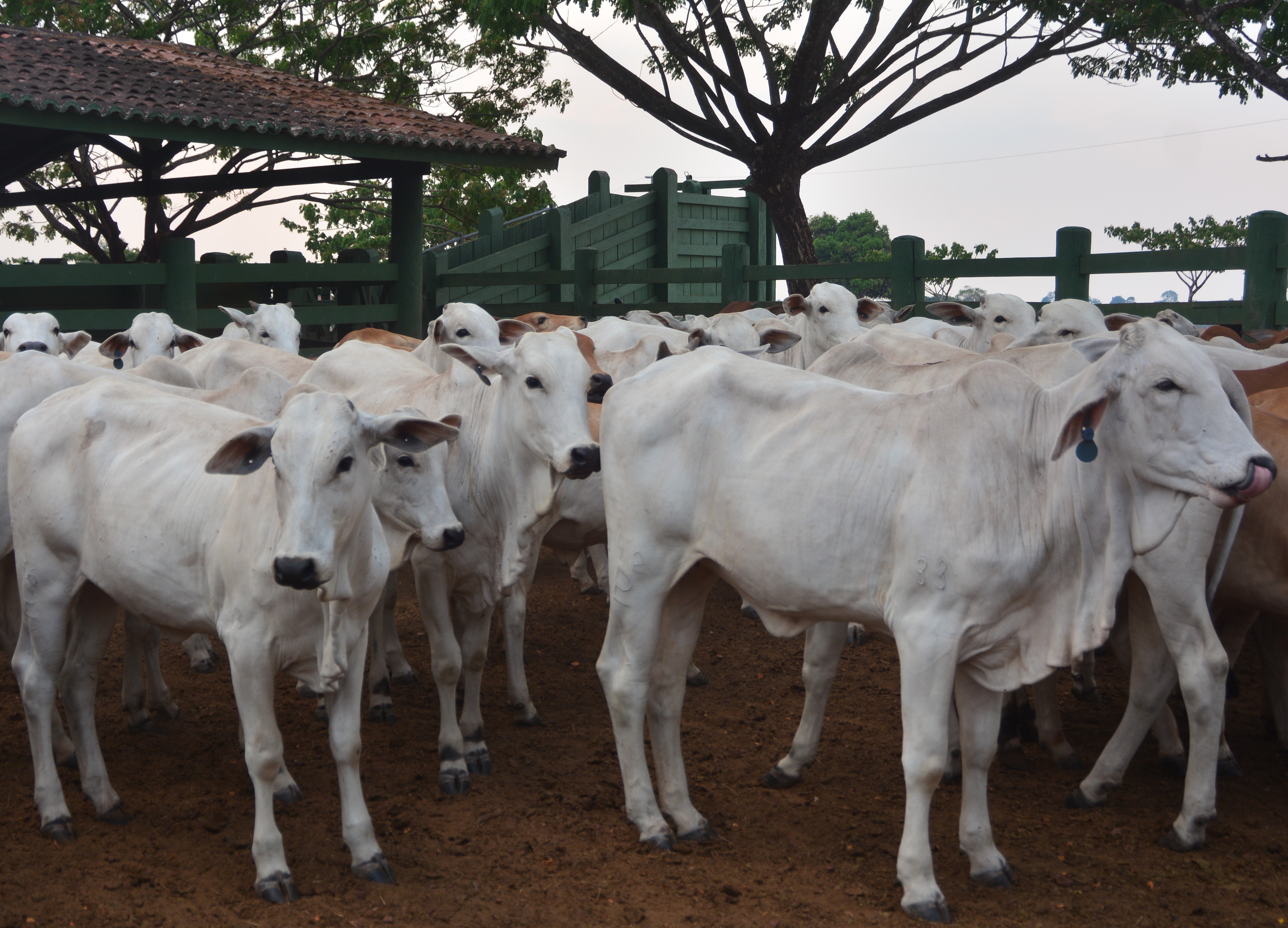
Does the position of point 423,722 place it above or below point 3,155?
below

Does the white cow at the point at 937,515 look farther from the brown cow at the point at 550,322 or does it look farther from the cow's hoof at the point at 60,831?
the brown cow at the point at 550,322

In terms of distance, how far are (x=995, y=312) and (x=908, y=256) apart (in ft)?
11.5

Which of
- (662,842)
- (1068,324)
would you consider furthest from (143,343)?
(1068,324)

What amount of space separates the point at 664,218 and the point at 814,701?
15.1 m

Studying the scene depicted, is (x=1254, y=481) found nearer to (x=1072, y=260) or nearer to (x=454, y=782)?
(x=454, y=782)

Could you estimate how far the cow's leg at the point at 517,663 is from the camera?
237 inches

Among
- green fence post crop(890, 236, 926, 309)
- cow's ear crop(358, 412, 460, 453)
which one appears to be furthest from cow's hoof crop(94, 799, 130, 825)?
green fence post crop(890, 236, 926, 309)

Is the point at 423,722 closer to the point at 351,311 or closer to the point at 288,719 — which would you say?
the point at 288,719

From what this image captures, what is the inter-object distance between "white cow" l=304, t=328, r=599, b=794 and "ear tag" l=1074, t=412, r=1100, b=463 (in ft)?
6.34

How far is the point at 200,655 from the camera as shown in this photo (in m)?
6.82

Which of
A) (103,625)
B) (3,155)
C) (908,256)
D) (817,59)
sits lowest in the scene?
(103,625)

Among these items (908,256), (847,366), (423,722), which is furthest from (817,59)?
(423,722)

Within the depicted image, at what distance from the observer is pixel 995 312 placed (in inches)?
330

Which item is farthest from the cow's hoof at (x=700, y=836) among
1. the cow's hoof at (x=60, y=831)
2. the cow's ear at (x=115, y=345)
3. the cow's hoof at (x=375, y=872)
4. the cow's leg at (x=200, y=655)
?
the cow's ear at (x=115, y=345)
